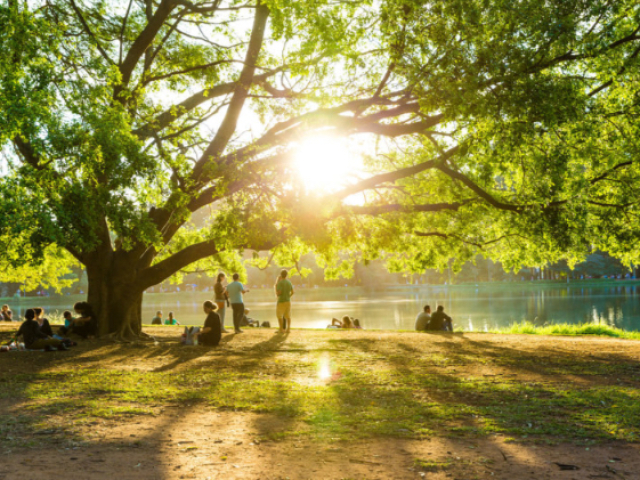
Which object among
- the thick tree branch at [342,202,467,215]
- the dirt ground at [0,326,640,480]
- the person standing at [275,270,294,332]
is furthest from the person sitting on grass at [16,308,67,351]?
the thick tree branch at [342,202,467,215]

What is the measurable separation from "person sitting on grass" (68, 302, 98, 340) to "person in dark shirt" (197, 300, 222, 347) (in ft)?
10.7

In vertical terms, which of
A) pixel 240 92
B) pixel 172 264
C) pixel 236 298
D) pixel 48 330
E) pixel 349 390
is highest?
pixel 240 92

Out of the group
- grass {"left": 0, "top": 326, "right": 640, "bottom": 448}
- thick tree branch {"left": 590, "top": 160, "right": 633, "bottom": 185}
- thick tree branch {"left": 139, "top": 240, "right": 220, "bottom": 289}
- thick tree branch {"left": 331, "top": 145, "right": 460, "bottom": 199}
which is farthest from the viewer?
thick tree branch {"left": 139, "top": 240, "right": 220, "bottom": 289}

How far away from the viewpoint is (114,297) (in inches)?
603

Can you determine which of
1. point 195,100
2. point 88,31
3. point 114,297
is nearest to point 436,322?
point 114,297

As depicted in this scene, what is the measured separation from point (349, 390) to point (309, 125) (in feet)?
21.7

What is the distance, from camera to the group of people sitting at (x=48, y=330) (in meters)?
13.0

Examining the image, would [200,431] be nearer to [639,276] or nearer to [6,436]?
[6,436]

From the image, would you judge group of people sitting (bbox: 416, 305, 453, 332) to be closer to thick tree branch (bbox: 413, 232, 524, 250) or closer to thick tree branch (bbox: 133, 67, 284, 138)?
thick tree branch (bbox: 413, 232, 524, 250)

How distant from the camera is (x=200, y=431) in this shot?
6141mm

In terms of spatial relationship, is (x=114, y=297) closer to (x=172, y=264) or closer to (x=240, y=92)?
(x=172, y=264)

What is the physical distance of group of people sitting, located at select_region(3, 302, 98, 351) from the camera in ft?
42.8

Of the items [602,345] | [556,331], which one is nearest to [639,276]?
[556,331]

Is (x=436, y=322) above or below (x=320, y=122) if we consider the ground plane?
below
